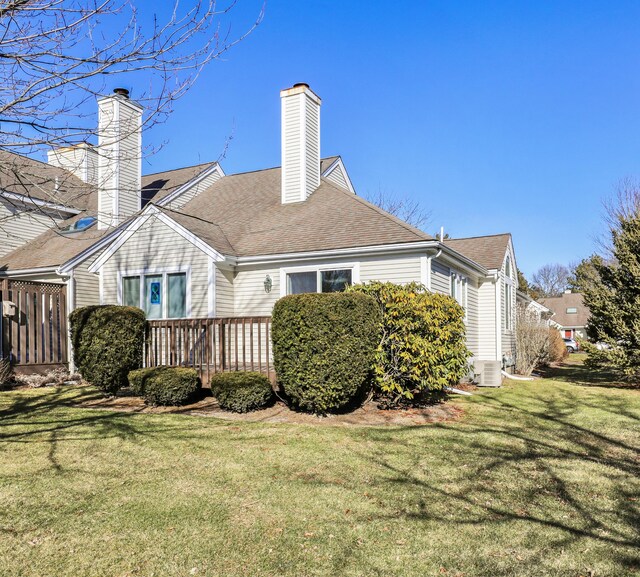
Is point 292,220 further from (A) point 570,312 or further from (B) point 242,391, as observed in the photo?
(A) point 570,312

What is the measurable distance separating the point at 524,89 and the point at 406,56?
3815mm

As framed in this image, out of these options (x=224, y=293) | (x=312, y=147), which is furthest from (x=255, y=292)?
(x=312, y=147)

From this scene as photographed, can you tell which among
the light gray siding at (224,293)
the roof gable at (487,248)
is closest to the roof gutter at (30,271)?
the light gray siding at (224,293)

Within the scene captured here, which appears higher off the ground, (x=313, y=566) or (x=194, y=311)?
(x=194, y=311)

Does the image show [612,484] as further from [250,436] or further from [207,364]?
[207,364]

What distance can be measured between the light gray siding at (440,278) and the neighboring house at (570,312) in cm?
5088

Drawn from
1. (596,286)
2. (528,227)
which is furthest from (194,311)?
(528,227)

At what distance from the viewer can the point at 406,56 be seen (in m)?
13.2

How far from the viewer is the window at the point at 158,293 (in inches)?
480

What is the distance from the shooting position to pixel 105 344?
946 cm

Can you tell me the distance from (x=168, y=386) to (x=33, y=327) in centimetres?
572

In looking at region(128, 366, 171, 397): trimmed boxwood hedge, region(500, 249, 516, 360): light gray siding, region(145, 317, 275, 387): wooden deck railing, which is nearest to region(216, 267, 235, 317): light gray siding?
region(145, 317, 275, 387): wooden deck railing

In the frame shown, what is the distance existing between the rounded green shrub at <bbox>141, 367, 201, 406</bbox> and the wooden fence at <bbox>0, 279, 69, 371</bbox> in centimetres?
486

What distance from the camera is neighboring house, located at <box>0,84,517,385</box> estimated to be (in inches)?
438
